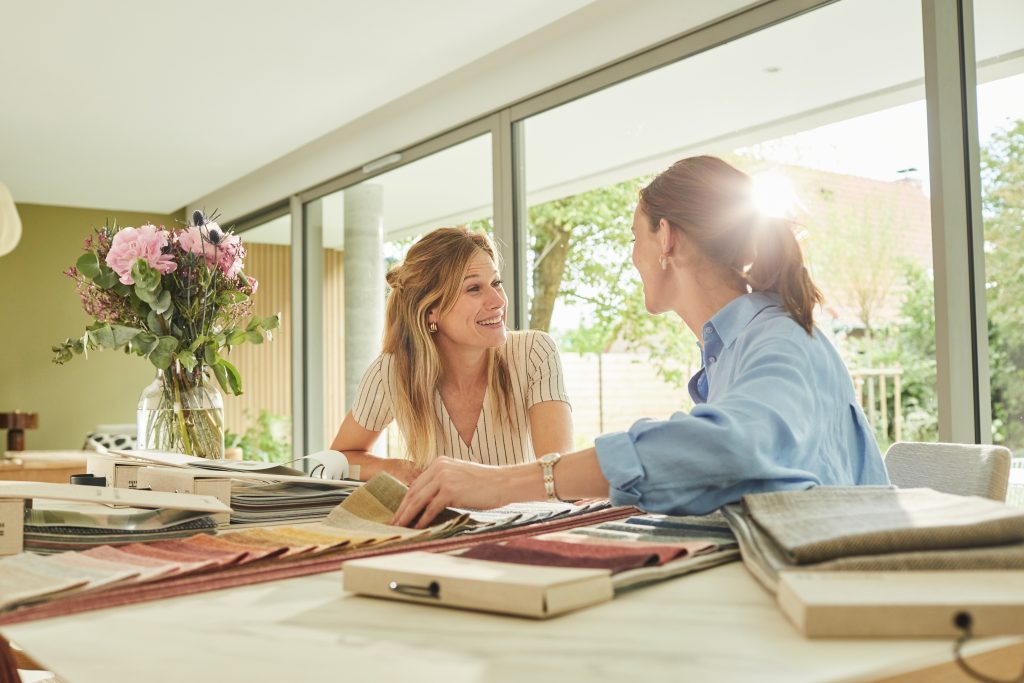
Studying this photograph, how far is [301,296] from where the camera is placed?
5.87 m

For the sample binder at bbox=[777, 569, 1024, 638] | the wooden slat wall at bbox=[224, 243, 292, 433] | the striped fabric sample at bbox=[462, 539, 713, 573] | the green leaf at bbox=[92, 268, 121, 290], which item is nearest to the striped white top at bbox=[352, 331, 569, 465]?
the green leaf at bbox=[92, 268, 121, 290]

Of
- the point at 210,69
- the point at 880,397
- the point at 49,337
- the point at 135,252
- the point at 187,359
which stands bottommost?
the point at 880,397

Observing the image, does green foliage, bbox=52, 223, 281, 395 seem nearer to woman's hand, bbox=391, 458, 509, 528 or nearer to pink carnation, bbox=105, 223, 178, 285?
pink carnation, bbox=105, 223, 178, 285


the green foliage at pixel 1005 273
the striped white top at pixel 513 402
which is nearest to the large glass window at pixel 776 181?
the green foliage at pixel 1005 273

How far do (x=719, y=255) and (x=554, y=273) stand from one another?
2.71 meters

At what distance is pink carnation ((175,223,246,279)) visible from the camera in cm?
196

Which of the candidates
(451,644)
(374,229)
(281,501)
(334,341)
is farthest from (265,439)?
(451,644)

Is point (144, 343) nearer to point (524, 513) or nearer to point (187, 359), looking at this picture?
point (187, 359)

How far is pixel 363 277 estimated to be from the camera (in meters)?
5.38

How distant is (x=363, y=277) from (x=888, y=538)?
4885mm

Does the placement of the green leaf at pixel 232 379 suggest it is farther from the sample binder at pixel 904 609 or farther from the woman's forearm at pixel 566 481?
the sample binder at pixel 904 609

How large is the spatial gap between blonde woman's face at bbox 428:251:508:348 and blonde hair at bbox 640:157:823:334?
86cm

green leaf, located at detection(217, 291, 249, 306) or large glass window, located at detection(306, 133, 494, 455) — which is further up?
large glass window, located at detection(306, 133, 494, 455)

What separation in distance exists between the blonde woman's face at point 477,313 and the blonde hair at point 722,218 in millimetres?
860
